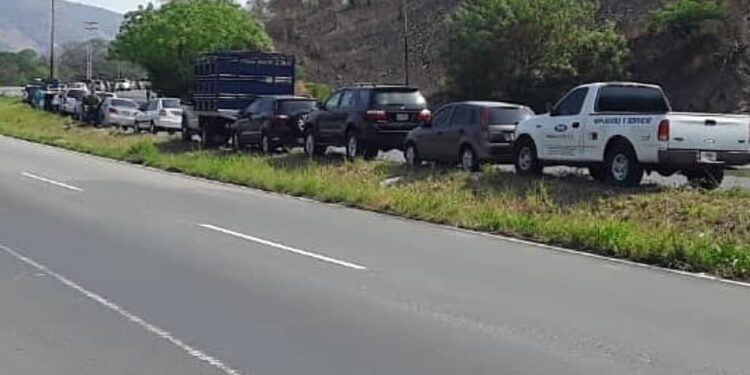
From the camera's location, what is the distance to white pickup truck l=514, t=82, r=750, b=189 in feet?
60.4

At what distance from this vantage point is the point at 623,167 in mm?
19359

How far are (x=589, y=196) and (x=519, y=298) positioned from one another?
7935 mm

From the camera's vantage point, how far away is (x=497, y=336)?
9125mm

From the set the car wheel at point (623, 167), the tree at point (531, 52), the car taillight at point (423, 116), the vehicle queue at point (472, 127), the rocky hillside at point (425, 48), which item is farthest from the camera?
the tree at point (531, 52)

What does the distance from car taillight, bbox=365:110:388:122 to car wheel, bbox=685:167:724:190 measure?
31.0 feet

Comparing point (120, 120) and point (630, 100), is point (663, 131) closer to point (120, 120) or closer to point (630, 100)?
point (630, 100)

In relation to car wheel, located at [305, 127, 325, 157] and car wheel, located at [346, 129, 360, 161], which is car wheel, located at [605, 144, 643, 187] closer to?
car wheel, located at [346, 129, 360, 161]

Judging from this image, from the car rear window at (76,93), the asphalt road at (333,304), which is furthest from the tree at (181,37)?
the asphalt road at (333,304)

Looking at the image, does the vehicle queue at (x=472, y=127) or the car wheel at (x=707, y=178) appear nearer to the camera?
the vehicle queue at (x=472, y=127)

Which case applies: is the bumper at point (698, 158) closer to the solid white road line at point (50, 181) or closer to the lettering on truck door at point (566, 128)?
the lettering on truck door at point (566, 128)

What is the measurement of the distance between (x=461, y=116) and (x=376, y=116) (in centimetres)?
357

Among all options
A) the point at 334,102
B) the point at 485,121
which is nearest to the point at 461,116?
the point at 485,121

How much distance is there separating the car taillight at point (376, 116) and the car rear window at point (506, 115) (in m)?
4.18

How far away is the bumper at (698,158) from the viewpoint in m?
18.4
